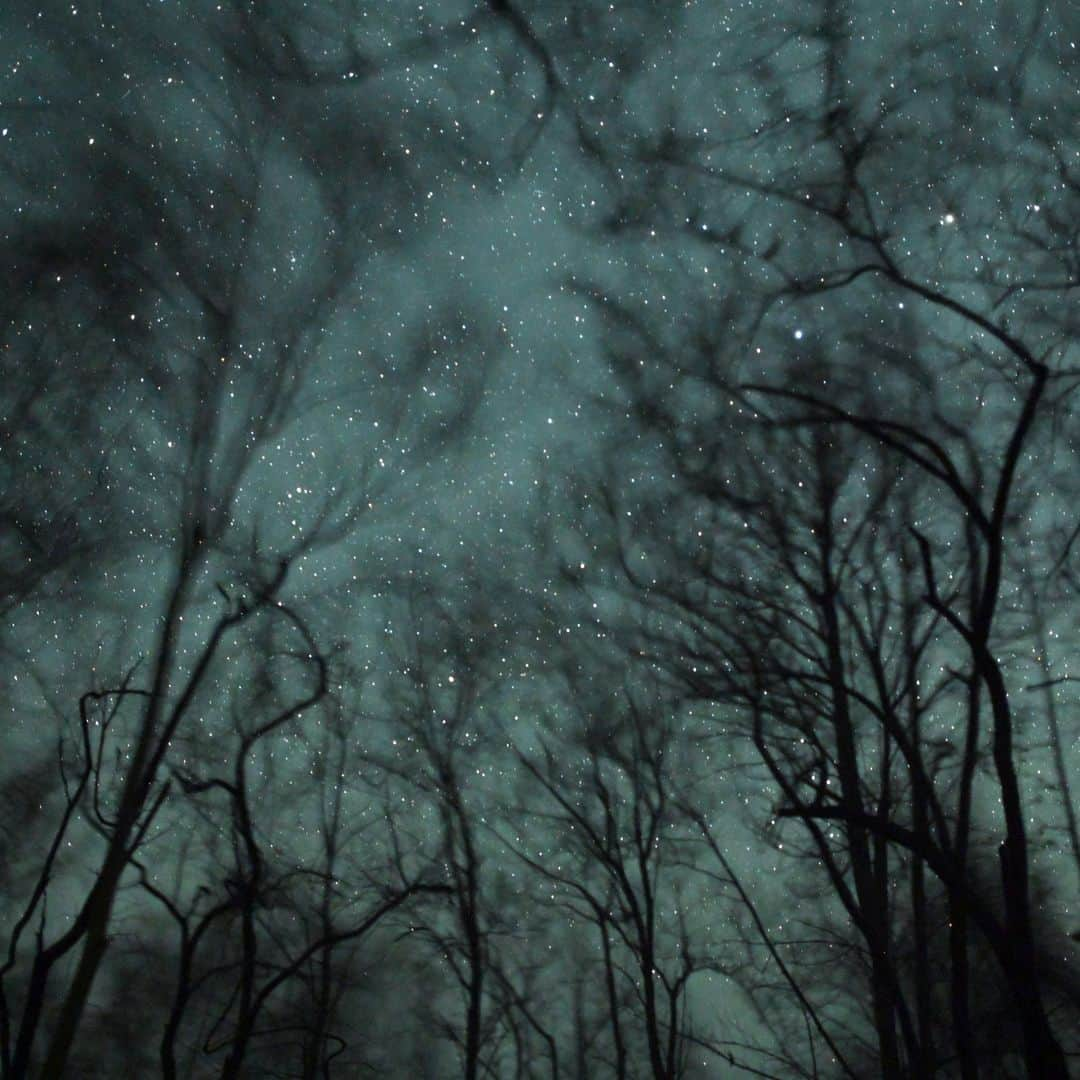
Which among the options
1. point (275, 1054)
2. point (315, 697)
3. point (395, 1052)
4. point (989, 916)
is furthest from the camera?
point (395, 1052)

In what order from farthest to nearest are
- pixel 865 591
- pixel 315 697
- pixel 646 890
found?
pixel 646 890
pixel 865 591
pixel 315 697

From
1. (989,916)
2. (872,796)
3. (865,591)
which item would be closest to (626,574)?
(865,591)

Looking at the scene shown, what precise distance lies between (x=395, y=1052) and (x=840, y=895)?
25364 mm

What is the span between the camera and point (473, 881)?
16625 mm

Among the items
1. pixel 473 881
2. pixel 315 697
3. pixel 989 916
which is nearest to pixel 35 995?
pixel 315 697

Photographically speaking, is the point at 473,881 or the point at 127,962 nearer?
the point at 473,881

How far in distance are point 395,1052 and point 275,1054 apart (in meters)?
3.60

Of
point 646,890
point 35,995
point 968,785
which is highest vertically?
point 646,890

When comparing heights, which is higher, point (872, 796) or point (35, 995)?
point (872, 796)

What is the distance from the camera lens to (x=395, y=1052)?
29531 millimetres

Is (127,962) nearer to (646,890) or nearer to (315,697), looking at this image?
(646,890)

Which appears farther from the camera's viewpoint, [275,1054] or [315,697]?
[275,1054]

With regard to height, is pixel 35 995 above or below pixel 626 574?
below

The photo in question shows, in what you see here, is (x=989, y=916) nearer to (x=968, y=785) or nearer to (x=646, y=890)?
(x=968, y=785)
